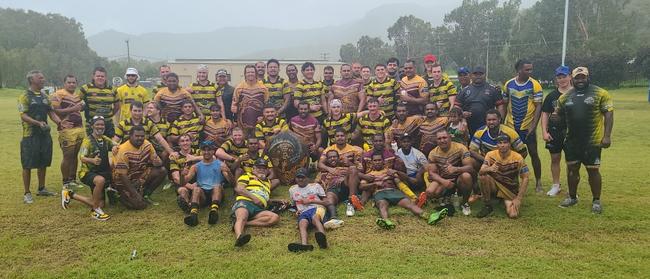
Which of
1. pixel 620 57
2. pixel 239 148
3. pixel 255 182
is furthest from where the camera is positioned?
pixel 620 57

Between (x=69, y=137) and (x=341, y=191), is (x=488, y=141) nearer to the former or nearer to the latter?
(x=341, y=191)

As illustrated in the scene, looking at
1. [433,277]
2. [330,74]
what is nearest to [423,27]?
[330,74]

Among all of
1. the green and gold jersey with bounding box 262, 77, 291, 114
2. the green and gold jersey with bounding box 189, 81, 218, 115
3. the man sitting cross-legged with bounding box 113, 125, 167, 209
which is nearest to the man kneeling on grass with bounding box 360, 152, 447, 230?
the green and gold jersey with bounding box 262, 77, 291, 114

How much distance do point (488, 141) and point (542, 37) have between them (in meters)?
55.9

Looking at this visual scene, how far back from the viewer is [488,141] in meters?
7.49

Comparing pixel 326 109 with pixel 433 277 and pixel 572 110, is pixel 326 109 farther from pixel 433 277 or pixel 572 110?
pixel 433 277

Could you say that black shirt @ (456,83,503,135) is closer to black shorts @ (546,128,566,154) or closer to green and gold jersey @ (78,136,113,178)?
black shorts @ (546,128,566,154)

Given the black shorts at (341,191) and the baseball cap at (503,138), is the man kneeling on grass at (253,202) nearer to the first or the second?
the black shorts at (341,191)

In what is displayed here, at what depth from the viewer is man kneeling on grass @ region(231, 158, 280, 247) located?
6.51 metres

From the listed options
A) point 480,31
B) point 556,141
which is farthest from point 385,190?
point 480,31

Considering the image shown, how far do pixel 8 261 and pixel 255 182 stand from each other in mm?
3233

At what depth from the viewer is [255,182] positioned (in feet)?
23.6

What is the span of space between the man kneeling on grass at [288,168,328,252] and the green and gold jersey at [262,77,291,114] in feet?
9.24

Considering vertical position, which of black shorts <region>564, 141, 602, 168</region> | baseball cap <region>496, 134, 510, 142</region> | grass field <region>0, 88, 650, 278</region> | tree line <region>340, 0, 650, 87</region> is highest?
tree line <region>340, 0, 650, 87</region>
